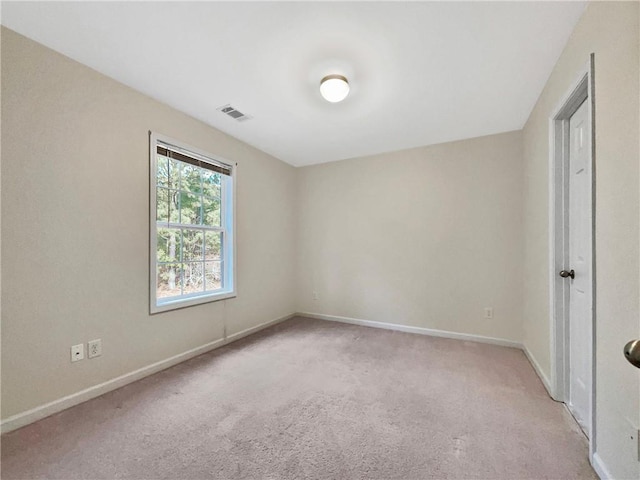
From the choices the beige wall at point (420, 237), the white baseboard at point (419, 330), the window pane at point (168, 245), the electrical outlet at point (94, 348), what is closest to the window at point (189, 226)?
the window pane at point (168, 245)

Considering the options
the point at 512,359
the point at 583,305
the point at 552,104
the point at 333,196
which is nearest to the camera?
the point at 583,305

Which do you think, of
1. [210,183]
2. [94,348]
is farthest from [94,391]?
[210,183]

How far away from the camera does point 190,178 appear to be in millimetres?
2877

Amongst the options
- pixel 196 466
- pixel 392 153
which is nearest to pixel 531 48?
pixel 392 153

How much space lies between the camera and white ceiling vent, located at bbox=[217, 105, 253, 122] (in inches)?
103

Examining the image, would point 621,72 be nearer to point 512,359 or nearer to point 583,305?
point 583,305

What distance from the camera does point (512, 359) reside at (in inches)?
106

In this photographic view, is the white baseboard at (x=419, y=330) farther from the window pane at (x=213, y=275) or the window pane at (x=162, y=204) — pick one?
the window pane at (x=162, y=204)

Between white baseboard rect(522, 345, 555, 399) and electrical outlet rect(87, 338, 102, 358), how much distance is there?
11.1 feet

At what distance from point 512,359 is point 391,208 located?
2.14 m

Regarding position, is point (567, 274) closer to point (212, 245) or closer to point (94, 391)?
point (212, 245)

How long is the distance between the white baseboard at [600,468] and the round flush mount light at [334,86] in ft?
8.70

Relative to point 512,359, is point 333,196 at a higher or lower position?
higher

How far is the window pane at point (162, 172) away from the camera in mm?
2555
